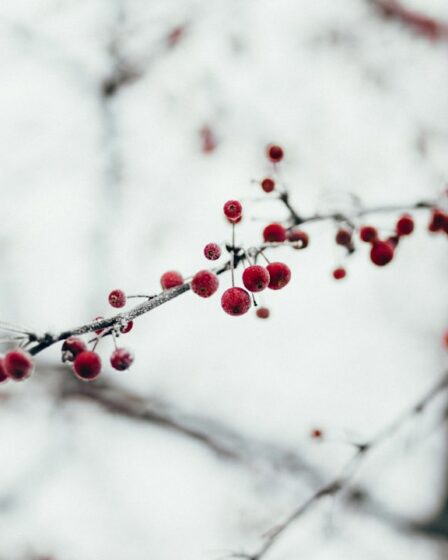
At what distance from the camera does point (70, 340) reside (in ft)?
5.95

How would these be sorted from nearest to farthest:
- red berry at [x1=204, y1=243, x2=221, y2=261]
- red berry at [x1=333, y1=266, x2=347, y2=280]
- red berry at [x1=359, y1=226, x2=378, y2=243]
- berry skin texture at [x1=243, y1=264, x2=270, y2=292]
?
berry skin texture at [x1=243, y1=264, x2=270, y2=292]
red berry at [x1=204, y1=243, x2=221, y2=261]
red berry at [x1=359, y1=226, x2=378, y2=243]
red berry at [x1=333, y1=266, x2=347, y2=280]

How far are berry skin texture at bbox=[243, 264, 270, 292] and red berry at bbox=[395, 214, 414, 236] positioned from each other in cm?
141

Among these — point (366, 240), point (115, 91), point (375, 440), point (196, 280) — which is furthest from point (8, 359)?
point (115, 91)

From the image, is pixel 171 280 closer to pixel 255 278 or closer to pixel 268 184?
pixel 255 278

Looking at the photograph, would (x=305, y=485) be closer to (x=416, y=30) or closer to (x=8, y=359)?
(x=8, y=359)

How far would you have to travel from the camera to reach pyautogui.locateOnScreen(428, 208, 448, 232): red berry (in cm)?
299

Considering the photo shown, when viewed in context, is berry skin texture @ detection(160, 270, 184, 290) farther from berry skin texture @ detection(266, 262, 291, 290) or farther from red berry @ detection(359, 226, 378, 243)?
red berry @ detection(359, 226, 378, 243)

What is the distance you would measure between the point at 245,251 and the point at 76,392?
21.3 ft

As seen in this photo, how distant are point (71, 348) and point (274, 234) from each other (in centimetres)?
126

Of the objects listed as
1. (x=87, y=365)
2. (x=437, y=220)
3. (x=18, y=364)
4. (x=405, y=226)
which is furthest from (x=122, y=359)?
(x=437, y=220)

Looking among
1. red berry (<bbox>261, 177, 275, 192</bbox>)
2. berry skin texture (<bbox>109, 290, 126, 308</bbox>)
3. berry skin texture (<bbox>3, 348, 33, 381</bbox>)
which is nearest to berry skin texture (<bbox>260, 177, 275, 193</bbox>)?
red berry (<bbox>261, 177, 275, 192</bbox>)

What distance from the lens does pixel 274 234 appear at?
249cm

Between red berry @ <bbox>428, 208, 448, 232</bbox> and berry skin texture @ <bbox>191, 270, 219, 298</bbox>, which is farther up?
red berry @ <bbox>428, 208, 448, 232</bbox>

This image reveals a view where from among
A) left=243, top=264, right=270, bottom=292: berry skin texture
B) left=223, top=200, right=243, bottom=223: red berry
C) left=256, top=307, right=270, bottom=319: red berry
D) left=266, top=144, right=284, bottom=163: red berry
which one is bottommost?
left=256, top=307, right=270, bottom=319: red berry
